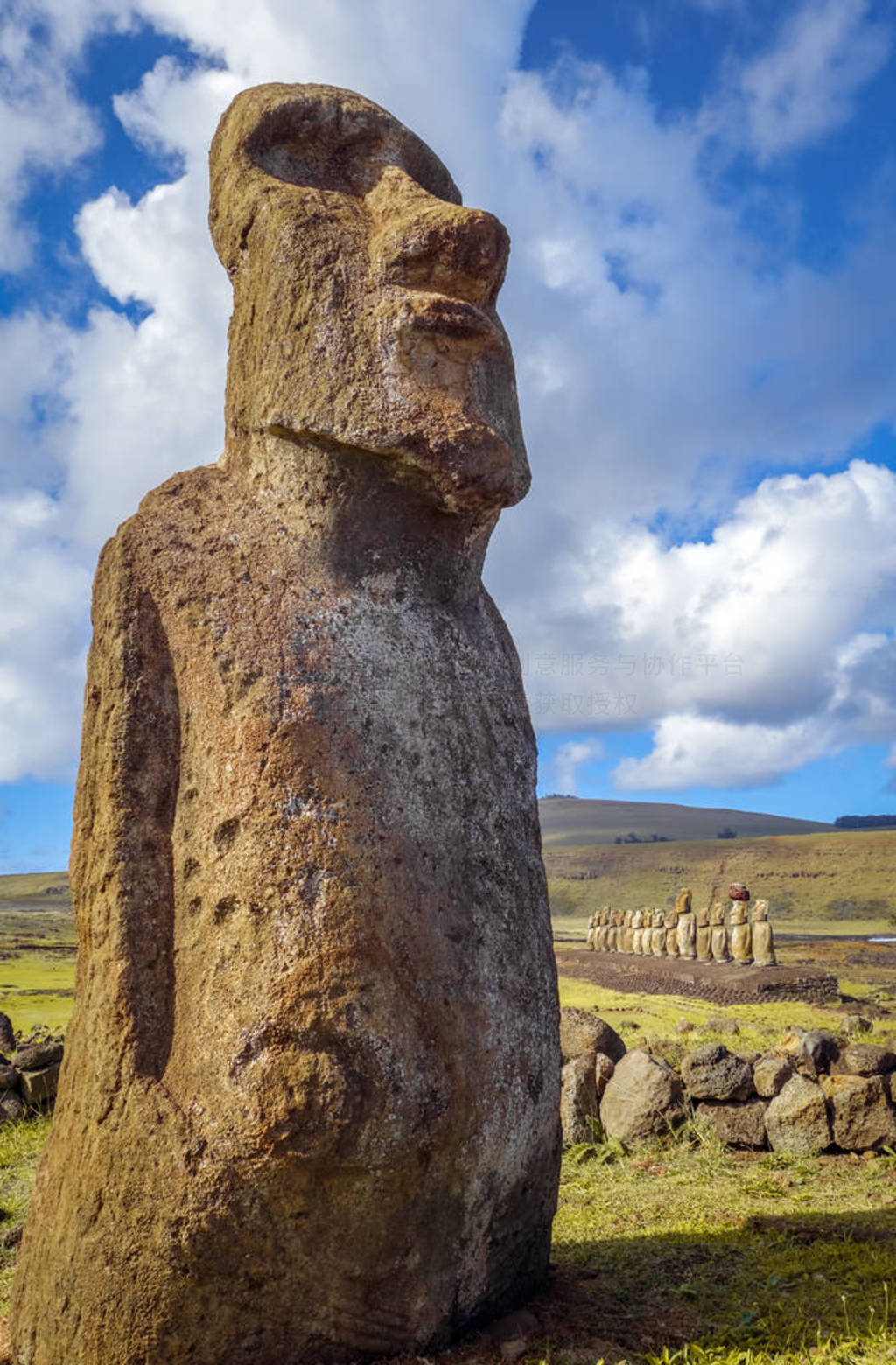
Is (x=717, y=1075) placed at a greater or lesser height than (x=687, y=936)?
lesser

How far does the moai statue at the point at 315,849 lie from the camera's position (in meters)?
3.12

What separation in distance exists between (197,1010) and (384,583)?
1595mm

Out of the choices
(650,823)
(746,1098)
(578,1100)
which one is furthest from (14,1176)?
(650,823)

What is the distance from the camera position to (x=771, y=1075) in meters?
7.30

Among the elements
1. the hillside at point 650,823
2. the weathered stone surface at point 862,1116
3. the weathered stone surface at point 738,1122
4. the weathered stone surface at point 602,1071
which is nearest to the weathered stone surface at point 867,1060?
the weathered stone surface at point 862,1116

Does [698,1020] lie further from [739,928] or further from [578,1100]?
[578,1100]

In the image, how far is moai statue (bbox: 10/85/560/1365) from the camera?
10.2 ft

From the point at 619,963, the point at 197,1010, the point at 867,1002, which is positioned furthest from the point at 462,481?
the point at 619,963

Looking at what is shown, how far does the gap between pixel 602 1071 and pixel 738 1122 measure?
1.15m

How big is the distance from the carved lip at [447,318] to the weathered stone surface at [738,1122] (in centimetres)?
546

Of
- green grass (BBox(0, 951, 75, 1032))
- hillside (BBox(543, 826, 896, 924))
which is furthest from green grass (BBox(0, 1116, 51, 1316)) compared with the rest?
hillside (BBox(543, 826, 896, 924))

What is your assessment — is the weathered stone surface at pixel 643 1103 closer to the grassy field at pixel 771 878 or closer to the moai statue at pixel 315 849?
the moai statue at pixel 315 849

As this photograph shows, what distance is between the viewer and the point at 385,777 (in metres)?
3.52

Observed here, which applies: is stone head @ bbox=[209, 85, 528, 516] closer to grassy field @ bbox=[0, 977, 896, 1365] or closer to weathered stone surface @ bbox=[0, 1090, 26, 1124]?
grassy field @ bbox=[0, 977, 896, 1365]
